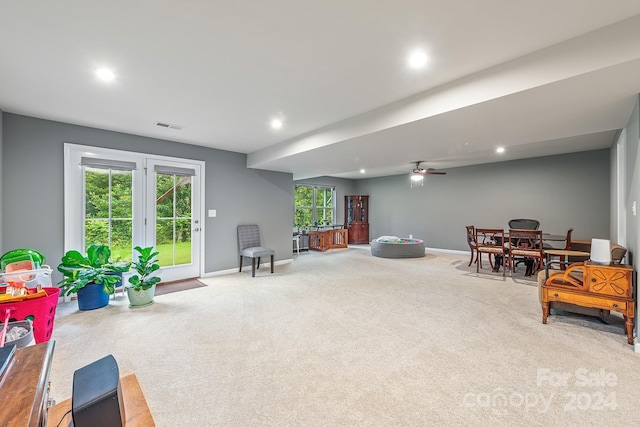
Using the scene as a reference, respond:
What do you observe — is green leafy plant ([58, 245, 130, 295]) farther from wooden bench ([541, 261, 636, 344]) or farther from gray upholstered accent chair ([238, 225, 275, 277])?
wooden bench ([541, 261, 636, 344])

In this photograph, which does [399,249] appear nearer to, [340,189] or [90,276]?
[340,189]

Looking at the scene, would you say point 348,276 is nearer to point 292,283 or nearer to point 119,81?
point 292,283

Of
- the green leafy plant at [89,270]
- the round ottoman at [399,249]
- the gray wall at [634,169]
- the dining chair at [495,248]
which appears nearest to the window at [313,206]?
the round ottoman at [399,249]

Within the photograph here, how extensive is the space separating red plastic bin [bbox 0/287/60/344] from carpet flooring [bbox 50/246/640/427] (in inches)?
10.7

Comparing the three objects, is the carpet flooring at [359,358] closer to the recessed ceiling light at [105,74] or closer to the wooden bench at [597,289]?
the wooden bench at [597,289]

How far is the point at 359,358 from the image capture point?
2.33 metres

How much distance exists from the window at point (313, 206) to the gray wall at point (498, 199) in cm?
163

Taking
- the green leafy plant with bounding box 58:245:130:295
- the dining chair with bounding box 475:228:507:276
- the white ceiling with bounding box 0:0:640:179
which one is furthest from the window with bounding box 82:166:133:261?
the dining chair with bounding box 475:228:507:276

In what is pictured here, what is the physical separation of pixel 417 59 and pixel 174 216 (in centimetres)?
438

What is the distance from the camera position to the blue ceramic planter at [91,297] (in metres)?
3.52

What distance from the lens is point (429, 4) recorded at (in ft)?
5.55

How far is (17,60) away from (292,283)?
13.1 ft

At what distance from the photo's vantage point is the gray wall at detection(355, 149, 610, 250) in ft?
19.8

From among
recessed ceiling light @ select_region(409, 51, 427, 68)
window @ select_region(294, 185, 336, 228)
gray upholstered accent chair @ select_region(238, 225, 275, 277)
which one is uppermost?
recessed ceiling light @ select_region(409, 51, 427, 68)
